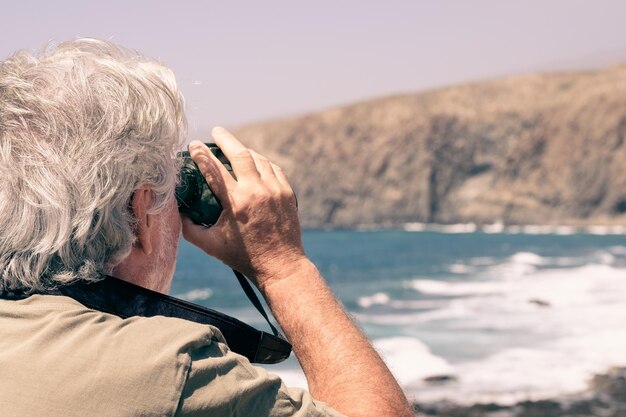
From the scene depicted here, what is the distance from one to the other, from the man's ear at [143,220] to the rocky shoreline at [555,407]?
39.2ft

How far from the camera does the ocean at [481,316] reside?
1609cm

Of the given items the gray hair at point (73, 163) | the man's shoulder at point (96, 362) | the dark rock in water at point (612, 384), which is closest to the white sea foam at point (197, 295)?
the dark rock in water at point (612, 384)

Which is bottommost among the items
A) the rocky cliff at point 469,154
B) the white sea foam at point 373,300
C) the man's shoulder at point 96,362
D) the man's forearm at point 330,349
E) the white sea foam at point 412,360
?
the rocky cliff at point 469,154

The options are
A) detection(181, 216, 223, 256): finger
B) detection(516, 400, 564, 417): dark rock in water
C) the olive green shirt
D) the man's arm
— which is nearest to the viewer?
the olive green shirt

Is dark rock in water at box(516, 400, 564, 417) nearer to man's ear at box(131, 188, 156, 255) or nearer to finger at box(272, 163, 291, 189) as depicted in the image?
finger at box(272, 163, 291, 189)

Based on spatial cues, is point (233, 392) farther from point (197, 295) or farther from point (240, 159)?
point (197, 295)

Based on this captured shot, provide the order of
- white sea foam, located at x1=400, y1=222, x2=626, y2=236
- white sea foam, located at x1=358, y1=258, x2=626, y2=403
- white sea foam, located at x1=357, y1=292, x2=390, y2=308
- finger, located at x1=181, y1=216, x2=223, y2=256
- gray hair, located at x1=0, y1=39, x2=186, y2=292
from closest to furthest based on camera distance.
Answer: gray hair, located at x1=0, y1=39, x2=186, y2=292, finger, located at x1=181, y1=216, x2=223, y2=256, white sea foam, located at x1=358, y1=258, x2=626, y2=403, white sea foam, located at x1=357, y1=292, x2=390, y2=308, white sea foam, located at x1=400, y1=222, x2=626, y2=236

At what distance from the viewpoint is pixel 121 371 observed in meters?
1.08

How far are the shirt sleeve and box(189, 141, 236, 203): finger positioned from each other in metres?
0.30

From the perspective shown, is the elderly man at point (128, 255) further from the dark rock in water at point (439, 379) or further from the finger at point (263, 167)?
the dark rock in water at point (439, 379)

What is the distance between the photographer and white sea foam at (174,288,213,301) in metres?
45.2

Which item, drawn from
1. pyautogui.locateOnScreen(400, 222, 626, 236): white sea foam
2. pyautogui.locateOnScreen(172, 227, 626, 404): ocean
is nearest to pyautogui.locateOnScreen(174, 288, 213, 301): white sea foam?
pyautogui.locateOnScreen(172, 227, 626, 404): ocean

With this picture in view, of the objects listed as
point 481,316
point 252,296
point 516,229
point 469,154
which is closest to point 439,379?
point 481,316

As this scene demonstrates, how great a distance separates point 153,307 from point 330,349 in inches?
10.3
